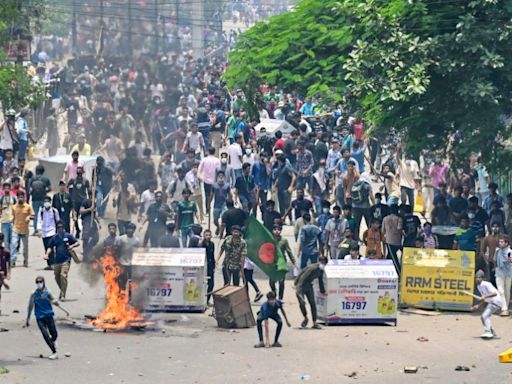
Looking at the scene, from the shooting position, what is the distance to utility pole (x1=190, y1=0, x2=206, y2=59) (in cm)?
6594

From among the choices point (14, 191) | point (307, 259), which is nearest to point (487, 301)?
point (307, 259)

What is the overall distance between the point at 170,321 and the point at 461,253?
4623mm

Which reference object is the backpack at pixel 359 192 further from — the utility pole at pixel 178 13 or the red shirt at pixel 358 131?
the utility pole at pixel 178 13

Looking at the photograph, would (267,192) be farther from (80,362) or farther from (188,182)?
(80,362)

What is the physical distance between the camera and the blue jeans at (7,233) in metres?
28.4

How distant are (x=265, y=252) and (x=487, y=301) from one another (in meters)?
3.77

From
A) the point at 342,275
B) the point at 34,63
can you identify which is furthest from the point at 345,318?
the point at 34,63

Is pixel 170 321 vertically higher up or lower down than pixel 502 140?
Result: lower down

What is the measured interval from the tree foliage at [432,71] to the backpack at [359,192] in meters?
1.42

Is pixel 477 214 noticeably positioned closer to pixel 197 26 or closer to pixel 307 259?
pixel 307 259

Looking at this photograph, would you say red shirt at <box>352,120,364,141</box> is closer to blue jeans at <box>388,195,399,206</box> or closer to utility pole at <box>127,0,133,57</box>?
blue jeans at <box>388,195,399,206</box>

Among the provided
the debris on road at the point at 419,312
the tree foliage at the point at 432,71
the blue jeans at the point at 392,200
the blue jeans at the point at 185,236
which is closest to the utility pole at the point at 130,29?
the blue jeans at the point at 392,200

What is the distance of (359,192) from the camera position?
29.6 metres

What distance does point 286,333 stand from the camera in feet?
79.2
